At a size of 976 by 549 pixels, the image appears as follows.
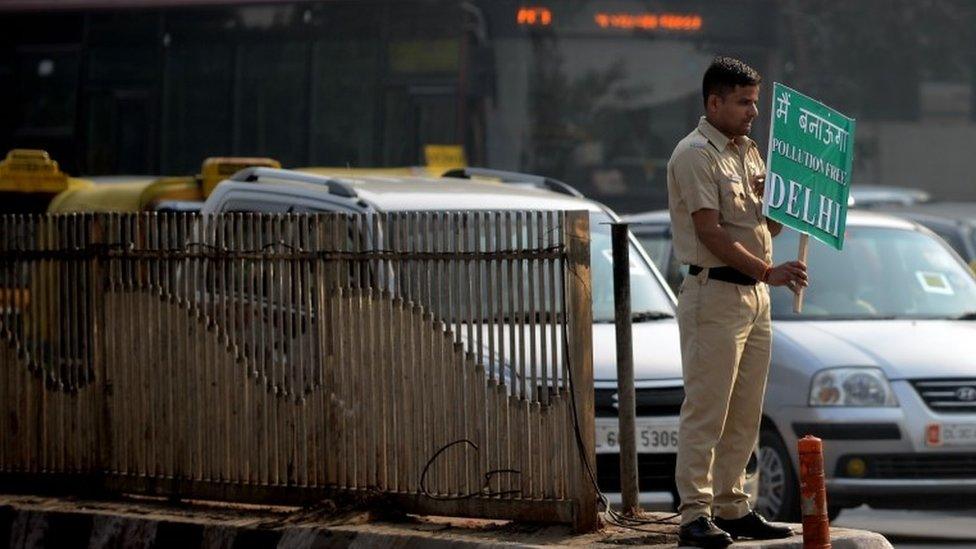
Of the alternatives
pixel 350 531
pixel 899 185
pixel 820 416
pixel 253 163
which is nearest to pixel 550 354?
pixel 350 531

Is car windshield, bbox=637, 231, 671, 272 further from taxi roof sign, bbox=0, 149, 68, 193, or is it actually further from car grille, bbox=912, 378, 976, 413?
taxi roof sign, bbox=0, 149, 68, 193

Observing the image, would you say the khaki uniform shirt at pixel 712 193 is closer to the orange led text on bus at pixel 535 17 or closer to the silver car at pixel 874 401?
the silver car at pixel 874 401

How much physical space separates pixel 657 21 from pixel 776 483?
9970mm

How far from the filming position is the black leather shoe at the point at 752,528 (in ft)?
23.5

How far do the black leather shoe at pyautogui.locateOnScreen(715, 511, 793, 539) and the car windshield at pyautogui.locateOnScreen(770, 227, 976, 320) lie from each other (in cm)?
465

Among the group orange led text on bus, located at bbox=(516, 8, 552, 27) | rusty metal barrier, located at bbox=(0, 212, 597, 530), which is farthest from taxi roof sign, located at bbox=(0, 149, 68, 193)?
rusty metal barrier, located at bbox=(0, 212, 597, 530)

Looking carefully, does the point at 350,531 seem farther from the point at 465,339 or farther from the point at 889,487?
the point at 889,487

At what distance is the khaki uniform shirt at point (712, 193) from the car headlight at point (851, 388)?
13.2ft

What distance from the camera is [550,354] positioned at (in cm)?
763

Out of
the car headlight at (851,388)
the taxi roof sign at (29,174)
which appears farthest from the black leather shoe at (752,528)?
the taxi roof sign at (29,174)

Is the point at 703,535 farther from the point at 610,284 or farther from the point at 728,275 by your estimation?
the point at 610,284

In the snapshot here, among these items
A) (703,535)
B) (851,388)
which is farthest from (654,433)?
(703,535)

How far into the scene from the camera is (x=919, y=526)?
12.2 meters

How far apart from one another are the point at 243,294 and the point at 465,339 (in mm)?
1338
